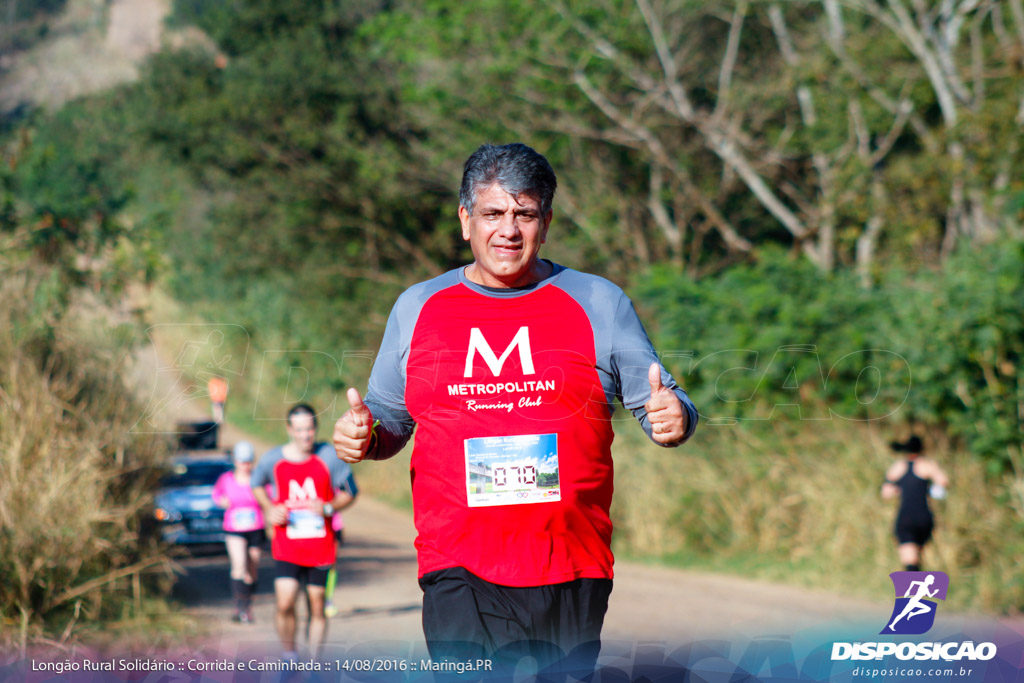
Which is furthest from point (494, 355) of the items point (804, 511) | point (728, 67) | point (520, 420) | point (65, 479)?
point (728, 67)

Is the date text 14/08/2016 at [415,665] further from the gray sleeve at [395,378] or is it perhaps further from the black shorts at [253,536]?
the black shorts at [253,536]

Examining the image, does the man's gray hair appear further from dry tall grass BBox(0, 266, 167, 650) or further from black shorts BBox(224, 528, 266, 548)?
black shorts BBox(224, 528, 266, 548)

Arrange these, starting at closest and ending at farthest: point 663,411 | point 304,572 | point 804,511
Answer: point 663,411 → point 304,572 → point 804,511

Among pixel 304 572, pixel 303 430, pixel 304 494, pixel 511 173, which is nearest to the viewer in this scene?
pixel 511 173

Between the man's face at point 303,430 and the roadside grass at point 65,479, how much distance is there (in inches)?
60.0

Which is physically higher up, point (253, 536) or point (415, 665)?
point (415, 665)

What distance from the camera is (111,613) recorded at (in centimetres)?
855

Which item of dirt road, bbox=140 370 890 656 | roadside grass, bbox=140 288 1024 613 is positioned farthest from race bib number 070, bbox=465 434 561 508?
roadside grass, bbox=140 288 1024 613

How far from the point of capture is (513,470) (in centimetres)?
325

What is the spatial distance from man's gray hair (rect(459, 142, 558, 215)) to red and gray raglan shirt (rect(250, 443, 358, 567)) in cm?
462

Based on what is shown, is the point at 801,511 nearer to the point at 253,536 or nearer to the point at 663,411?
the point at 253,536

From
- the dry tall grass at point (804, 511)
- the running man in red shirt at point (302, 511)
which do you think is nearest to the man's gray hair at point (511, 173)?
the running man in red shirt at point (302, 511)

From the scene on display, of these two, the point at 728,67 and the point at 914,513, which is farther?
the point at 728,67

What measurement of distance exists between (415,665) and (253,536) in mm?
7051
